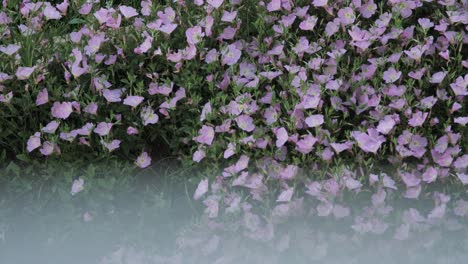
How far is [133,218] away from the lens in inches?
112

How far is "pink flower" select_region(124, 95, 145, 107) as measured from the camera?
3080 mm

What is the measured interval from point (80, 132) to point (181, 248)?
2.21 feet

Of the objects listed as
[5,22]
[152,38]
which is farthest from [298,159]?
[5,22]

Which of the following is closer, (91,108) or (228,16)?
(91,108)

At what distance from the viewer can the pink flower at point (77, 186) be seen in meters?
3.00

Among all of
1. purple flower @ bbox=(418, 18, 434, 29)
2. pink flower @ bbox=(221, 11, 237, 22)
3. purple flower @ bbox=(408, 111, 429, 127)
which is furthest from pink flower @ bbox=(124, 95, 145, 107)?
purple flower @ bbox=(418, 18, 434, 29)

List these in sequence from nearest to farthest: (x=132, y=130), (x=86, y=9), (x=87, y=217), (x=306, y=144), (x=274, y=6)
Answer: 1. (x=87, y=217)
2. (x=306, y=144)
3. (x=132, y=130)
4. (x=274, y=6)
5. (x=86, y=9)

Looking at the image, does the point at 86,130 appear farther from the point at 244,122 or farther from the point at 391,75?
the point at 391,75

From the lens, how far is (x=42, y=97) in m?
3.10

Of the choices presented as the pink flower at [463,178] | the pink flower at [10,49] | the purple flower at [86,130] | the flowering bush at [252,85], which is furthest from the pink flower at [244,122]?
the pink flower at [10,49]

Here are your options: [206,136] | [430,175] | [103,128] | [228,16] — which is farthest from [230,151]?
[430,175]

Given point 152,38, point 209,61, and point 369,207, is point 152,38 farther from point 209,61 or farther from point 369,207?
point 369,207

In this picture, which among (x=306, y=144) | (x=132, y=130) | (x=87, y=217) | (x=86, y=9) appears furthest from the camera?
(x=86, y=9)

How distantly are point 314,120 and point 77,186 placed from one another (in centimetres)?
88
